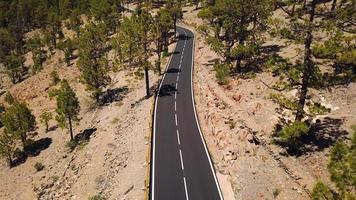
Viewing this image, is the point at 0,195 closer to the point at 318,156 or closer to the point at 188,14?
the point at 318,156

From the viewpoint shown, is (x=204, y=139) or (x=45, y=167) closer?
(x=204, y=139)

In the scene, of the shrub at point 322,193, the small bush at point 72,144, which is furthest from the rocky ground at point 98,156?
the shrub at point 322,193

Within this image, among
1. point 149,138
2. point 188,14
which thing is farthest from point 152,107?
point 188,14

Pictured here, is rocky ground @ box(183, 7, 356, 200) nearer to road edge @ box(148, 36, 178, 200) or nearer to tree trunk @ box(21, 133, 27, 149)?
road edge @ box(148, 36, 178, 200)

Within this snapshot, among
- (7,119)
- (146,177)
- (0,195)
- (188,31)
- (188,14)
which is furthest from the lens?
(188,14)

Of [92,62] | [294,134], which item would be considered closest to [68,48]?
[92,62]

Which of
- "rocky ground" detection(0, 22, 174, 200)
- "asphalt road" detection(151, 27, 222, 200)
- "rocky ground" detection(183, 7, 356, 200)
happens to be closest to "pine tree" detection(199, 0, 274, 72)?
"rocky ground" detection(183, 7, 356, 200)
